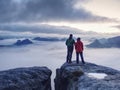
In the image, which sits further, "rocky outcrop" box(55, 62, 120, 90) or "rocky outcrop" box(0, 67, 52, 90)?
"rocky outcrop" box(0, 67, 52, 90)

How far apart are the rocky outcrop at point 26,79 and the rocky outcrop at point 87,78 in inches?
135

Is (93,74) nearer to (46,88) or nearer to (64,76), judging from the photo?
(64,76)

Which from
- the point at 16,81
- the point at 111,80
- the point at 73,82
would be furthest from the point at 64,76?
the point at 111,80

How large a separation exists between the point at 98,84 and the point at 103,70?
1177cm

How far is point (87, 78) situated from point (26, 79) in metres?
11.6

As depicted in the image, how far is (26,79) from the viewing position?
50.0m

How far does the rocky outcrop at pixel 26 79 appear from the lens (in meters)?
46.4

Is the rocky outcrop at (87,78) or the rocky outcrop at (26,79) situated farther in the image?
the rocky outcrop at (26,79)

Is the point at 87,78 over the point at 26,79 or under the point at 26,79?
over

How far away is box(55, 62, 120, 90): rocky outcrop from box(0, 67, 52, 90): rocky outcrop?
3.44m

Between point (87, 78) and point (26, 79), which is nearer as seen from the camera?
point (87, 78)

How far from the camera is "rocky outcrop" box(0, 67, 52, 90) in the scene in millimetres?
46438

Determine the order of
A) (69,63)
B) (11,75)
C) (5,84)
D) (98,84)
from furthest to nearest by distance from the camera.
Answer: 1. (69,63)
2. (11,75)
3. (5,84)
4. (98,84)

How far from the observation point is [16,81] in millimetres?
47594
